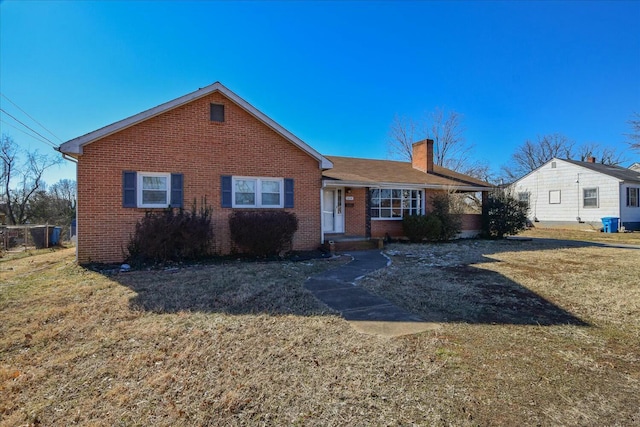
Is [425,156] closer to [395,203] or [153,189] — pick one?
[395,203]

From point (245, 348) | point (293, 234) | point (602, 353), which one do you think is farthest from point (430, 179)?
Result: point (245, 348)

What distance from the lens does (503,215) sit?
54.9 feet

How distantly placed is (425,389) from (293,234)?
856 cm

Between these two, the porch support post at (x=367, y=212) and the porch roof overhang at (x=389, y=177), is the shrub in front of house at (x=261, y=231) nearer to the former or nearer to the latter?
the porch roof overhang at (x=389, y=177)

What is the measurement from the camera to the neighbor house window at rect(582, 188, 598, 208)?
908 inches

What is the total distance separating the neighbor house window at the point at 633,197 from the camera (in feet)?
73.5

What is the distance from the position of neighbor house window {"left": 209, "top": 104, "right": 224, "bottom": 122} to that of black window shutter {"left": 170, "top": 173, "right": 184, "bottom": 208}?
2.18 m

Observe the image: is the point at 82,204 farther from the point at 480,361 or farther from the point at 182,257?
the point at 480,361

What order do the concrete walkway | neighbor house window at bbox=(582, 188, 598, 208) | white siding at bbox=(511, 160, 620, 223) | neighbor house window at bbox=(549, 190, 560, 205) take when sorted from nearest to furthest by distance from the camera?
the concrete walkway
white siding at bbox=(511, 160, 620, 223)
neighbor house window at bbox=(582, 188, 598, 208)
neighbor house window at bbox=(549, 190, 560, 205)

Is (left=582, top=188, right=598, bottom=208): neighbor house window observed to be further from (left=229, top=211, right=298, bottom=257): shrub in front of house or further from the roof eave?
(left=229, top=211, right=298, bottom=257): shrub in front of house

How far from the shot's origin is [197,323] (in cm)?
470

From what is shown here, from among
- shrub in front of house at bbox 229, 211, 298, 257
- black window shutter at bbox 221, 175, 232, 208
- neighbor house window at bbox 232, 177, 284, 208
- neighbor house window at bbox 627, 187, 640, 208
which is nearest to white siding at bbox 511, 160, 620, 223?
neighbor house window at bbox 627, 187, 640, 208

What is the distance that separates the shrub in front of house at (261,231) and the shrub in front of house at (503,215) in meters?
11.3

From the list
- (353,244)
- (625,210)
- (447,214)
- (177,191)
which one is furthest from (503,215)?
(177,191)
